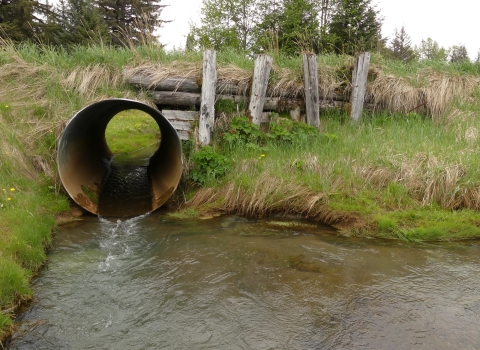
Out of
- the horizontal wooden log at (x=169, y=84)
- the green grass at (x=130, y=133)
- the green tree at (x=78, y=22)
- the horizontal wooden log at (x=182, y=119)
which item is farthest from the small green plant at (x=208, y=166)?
the green tree at (x=78, y=22)

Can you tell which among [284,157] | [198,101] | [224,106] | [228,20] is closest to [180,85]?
[198,101]

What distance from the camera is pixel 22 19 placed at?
2127 centimetres

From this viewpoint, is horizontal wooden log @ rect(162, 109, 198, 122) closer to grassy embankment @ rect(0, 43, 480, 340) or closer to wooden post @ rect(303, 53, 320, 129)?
grassy embankment @ rect(0, 43, 480, 340)

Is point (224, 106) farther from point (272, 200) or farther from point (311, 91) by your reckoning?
point (272, 200)

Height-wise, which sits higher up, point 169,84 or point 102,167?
point 169,84

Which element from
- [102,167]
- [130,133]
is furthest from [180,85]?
[130,133]

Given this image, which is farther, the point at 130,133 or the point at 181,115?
the point at 130,133

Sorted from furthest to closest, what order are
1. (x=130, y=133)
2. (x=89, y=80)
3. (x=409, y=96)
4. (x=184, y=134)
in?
(x=130, y=133) < (x=409, y=96) < (x=89, y=80) < (x=184, y=134)

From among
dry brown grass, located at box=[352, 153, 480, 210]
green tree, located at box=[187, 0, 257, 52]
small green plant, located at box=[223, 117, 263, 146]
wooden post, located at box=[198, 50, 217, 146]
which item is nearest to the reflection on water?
dry brown grass, located at box=[352, 153, 480, 210]

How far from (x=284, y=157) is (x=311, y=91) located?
181cm

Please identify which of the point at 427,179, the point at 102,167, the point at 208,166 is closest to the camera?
the point at 427,179

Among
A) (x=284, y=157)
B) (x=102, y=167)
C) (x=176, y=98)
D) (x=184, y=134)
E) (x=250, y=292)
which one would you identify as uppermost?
(x=176, y=98)

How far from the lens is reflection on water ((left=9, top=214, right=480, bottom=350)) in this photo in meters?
3.48

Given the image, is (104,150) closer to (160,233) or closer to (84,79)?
(84,79)
